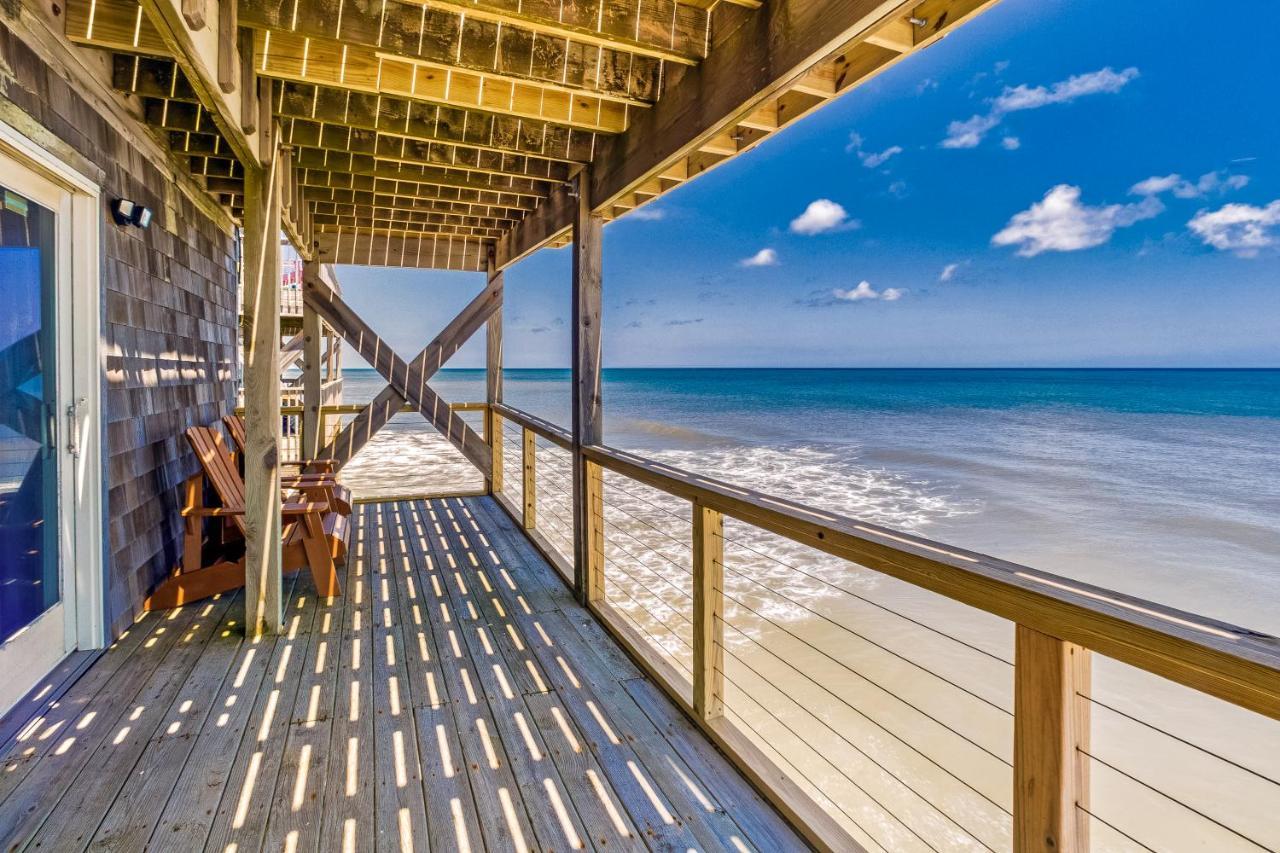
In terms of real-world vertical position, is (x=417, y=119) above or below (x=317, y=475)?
above

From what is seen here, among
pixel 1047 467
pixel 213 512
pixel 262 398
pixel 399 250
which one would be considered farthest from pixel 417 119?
pixel 1047 467

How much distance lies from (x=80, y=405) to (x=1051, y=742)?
124 inches

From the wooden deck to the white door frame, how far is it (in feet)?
0.88

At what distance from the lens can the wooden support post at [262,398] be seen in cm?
253

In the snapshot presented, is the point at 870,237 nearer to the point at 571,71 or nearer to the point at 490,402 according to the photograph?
the point at 490,402

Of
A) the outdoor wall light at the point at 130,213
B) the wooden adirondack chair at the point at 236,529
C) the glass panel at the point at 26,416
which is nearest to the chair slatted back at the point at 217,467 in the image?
the wooden adirondack chair at the point at 236,529

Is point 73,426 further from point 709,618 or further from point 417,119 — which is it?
point 709,618

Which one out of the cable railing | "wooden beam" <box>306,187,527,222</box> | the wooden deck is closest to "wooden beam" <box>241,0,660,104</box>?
the cable railing

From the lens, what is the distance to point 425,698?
7.18ft

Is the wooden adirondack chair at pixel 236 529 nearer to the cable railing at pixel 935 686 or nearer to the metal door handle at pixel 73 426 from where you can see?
the metal door handle at pixel 73 426

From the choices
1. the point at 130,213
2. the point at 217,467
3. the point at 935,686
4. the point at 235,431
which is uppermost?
the point at 130,213

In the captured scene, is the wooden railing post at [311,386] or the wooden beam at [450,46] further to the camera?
the wooden railing post at [311,386]

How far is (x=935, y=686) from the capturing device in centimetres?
419

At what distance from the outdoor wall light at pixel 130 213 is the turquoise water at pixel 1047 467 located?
7392 millimetres
